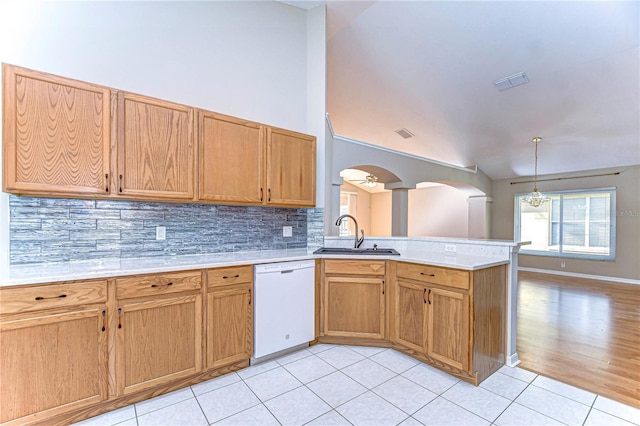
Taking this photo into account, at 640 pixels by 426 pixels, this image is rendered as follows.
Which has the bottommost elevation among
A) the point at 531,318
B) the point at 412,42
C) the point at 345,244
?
the point at 531,318

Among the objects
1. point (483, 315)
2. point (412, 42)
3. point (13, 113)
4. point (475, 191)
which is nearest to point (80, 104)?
point (13, 113)

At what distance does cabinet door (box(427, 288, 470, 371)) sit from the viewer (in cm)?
214

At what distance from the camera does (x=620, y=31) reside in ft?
10.1

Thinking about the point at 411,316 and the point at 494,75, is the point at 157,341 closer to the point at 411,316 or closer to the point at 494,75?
the point at 411,316

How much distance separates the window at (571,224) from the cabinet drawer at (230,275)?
5.98 metres

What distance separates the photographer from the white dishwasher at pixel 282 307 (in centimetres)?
237

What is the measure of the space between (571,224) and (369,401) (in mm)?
7300

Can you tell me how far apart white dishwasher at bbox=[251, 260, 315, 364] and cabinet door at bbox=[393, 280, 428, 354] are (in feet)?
2.60

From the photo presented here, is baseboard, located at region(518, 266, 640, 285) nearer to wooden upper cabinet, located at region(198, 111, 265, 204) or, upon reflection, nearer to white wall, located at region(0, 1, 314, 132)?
white wall, located at region(0, 1, 314, 132)

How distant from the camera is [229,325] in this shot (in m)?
2.25

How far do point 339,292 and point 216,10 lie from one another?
3008 mm

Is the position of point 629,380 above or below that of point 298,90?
below

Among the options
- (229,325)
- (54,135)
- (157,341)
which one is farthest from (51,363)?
(54,135)

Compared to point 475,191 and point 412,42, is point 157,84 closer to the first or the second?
point 412,42
